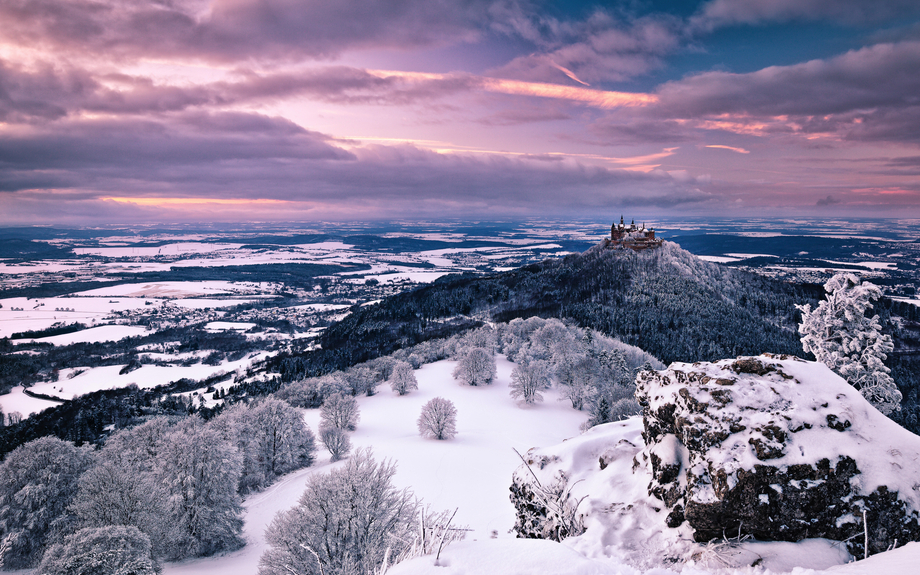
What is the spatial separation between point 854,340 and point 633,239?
16884 centimetres

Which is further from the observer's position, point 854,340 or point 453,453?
point 453,453

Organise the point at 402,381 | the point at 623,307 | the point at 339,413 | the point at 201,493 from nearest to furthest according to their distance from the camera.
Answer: the point at 201,493, the point at 339,413, the point at 402,381, the point at 623,307

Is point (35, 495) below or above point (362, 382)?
above

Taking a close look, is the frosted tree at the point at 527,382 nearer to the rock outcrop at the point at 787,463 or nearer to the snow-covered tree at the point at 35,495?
the snow-covered tree at the point at 35,495

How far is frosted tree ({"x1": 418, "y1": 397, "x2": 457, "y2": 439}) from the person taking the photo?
48812 mm

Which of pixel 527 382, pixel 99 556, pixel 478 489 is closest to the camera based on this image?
pixel 99 556

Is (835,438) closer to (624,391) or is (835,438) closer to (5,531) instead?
(5,531)

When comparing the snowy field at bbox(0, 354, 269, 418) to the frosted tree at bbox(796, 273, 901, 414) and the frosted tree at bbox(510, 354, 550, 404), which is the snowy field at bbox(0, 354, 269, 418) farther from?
the frosted tree at bbox(796, 273, 901, 414)

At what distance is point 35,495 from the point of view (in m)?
26.9

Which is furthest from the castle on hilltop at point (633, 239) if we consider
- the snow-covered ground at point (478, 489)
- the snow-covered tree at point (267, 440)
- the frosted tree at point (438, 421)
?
the snow-covered tree at point (267, 440)

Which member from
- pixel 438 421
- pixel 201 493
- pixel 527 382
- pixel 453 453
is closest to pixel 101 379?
pixel 438 421

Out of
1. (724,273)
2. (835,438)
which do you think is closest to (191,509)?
(835,438)

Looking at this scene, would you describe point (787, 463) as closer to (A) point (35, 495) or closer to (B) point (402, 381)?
(A) point (35, 495)

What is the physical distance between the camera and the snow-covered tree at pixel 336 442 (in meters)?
45.6
